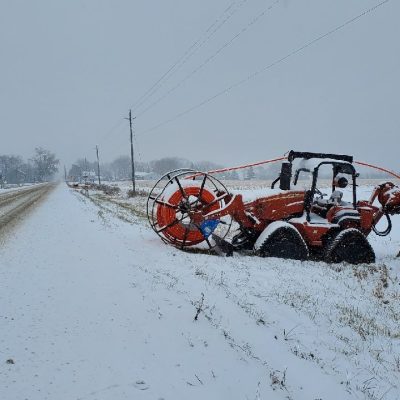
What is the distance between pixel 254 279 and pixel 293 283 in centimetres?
67

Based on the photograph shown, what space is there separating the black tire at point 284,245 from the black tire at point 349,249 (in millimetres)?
720

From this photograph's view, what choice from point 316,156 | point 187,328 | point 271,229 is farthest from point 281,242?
point 187,328

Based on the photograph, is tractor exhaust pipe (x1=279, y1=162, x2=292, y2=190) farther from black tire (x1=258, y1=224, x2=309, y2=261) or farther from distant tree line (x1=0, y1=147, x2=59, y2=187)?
distant tree line (x1=0, y1=147, x2=59, y2=187)

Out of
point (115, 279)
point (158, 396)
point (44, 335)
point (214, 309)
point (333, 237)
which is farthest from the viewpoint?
point (333, 237)

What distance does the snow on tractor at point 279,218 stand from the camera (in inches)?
310

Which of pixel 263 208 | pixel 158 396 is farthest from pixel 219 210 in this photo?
pixel 158 396

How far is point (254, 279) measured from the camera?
629 cm

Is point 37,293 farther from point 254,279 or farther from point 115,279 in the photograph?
point 254,279

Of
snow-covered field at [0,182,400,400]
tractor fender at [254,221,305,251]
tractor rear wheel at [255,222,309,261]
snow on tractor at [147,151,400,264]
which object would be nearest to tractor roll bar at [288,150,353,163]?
snow on tractor at [147,151,400,264]

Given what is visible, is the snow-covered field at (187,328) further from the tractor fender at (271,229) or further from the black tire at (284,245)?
the tractor fender at (271,229)

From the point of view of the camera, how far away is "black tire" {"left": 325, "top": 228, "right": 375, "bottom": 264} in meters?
8.12

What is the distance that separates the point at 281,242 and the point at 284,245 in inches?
3.5

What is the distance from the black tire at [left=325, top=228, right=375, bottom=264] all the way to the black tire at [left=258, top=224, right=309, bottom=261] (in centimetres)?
72

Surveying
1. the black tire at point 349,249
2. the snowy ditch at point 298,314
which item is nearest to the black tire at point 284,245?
the snowy ditch at point 298,314
